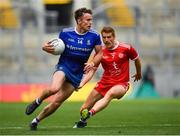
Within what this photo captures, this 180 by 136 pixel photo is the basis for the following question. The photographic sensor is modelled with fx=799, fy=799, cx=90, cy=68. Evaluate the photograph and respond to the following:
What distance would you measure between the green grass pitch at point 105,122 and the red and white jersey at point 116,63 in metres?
0.95

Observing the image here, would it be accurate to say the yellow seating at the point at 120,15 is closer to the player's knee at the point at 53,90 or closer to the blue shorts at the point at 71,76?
the blue shorts at the point at 71,76

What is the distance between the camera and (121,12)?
34.9m

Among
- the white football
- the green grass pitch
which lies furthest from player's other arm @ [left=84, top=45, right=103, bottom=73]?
the green grass pitch

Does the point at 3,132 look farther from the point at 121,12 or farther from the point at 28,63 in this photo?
the point at 121,12

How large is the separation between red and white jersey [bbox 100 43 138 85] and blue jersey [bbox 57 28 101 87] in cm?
40

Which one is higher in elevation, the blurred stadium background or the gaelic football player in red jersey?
the gaelic football player in red jersey

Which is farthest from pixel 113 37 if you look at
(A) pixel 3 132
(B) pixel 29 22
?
(B) pixel 29 22

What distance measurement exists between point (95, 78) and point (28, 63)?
9.62ft

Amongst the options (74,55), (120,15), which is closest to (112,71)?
(74,55)

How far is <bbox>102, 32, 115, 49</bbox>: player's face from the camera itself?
→ 15.3 metres

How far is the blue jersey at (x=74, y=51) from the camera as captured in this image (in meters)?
15.3

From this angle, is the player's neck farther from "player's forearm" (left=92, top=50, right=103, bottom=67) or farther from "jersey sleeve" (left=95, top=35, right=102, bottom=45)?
"player's forearm" (left=92, top=50, right=103, bottom=67)

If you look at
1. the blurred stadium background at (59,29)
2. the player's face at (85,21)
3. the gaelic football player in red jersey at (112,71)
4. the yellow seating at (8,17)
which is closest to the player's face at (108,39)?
the gaelic football player in red jersey at (112,71)

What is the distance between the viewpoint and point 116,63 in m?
15.5
